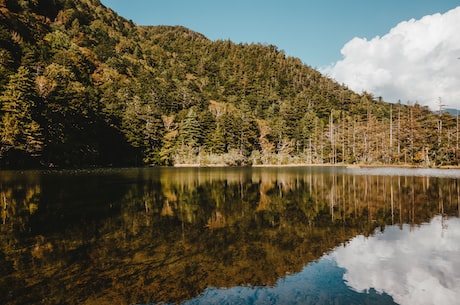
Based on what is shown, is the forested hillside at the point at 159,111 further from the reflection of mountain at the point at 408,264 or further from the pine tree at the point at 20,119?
the reflection of mountain at the point at 408,264

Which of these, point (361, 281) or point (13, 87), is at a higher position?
point (13, 87)

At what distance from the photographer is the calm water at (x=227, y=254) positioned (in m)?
6.32

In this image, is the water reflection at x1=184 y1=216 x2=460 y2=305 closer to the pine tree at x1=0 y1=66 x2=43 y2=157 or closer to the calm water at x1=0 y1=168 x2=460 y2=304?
the calm water at x1=0 y1=168 x2=460 y2=304

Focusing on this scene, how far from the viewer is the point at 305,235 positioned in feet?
35.7

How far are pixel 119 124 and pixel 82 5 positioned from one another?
109m

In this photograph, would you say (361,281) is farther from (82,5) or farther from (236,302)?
(82,5)

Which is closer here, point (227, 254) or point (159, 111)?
point (227, 254)

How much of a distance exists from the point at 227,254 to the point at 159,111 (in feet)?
287

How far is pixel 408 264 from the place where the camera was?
26.9 ft

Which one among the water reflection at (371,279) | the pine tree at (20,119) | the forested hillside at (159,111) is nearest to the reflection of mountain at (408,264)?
the water reflection at (371,279)

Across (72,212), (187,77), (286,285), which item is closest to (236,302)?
(286,285)

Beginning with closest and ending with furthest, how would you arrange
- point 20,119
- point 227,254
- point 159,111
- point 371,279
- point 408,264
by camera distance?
point 371,279 < point 408,264 < point 227,254 < point 20,119 < point 159,111

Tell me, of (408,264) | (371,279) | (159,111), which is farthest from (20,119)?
(408,264)

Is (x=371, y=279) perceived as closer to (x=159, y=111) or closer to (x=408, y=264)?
(x=408, y=264)
